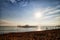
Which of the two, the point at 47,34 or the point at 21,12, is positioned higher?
the point at 21,12

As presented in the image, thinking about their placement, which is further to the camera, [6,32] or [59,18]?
[59,18]

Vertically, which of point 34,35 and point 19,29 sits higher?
point 19,29

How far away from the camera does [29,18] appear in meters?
1.96

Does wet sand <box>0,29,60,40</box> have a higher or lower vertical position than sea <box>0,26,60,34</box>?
lower

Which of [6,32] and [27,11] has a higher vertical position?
[27,11]

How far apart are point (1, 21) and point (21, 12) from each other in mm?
399

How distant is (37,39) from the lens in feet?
6.40

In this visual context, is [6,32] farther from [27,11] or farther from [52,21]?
[52,21]

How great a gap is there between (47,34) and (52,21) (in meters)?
0.27

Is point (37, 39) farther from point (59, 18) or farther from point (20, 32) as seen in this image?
point (59, 18)

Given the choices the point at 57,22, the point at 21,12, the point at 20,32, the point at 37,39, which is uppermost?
the point at 21,12

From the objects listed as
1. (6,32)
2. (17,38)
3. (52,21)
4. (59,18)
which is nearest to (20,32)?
(17,38)

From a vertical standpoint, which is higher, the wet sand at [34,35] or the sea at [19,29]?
the sea at [19,29]

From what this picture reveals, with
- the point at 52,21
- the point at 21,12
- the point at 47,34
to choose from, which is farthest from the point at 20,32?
the point at 52,21
